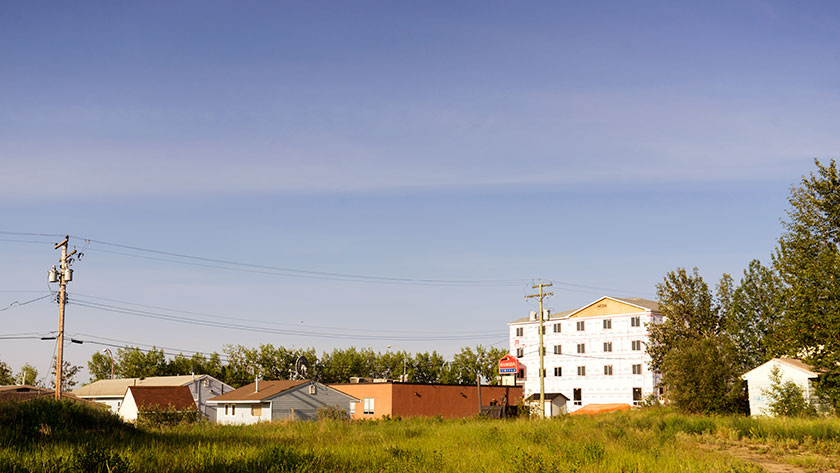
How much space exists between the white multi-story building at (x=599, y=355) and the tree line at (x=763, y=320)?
20239 mm

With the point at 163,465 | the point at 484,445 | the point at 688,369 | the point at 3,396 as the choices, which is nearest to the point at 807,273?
the point at 688,369

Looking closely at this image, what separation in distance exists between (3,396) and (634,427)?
2856 centimetres

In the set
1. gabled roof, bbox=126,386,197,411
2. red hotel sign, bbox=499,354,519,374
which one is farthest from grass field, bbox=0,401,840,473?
red hotel sign, bbox=499,354,519,374

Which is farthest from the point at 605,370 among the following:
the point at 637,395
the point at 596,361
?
the point at 637,395

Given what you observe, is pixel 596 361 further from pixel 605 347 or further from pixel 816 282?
pixel 816 282

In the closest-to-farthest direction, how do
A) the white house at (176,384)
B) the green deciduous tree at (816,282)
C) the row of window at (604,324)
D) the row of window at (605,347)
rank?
the green deciduous tree at (816,282) < the white house at (176,384) < the row of window at (605,347) < the row of window at (604,324)

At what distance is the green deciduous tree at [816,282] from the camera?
40344mm

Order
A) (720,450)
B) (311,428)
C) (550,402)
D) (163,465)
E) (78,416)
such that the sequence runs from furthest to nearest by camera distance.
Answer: (550,402) < (311,428) < (720,450) < (78,416) < (163,465)

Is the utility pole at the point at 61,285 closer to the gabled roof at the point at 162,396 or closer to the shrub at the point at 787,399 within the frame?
the gabled roof at the point at 162,396

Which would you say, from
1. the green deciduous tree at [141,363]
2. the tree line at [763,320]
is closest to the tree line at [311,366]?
the green deciduous tree at [141,363]

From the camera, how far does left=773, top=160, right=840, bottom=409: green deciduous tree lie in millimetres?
40344

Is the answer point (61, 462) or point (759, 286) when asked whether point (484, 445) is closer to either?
point (61, 462)

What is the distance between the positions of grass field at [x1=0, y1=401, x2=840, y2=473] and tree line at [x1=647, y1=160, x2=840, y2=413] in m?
9.34

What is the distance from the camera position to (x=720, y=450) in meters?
28.1
